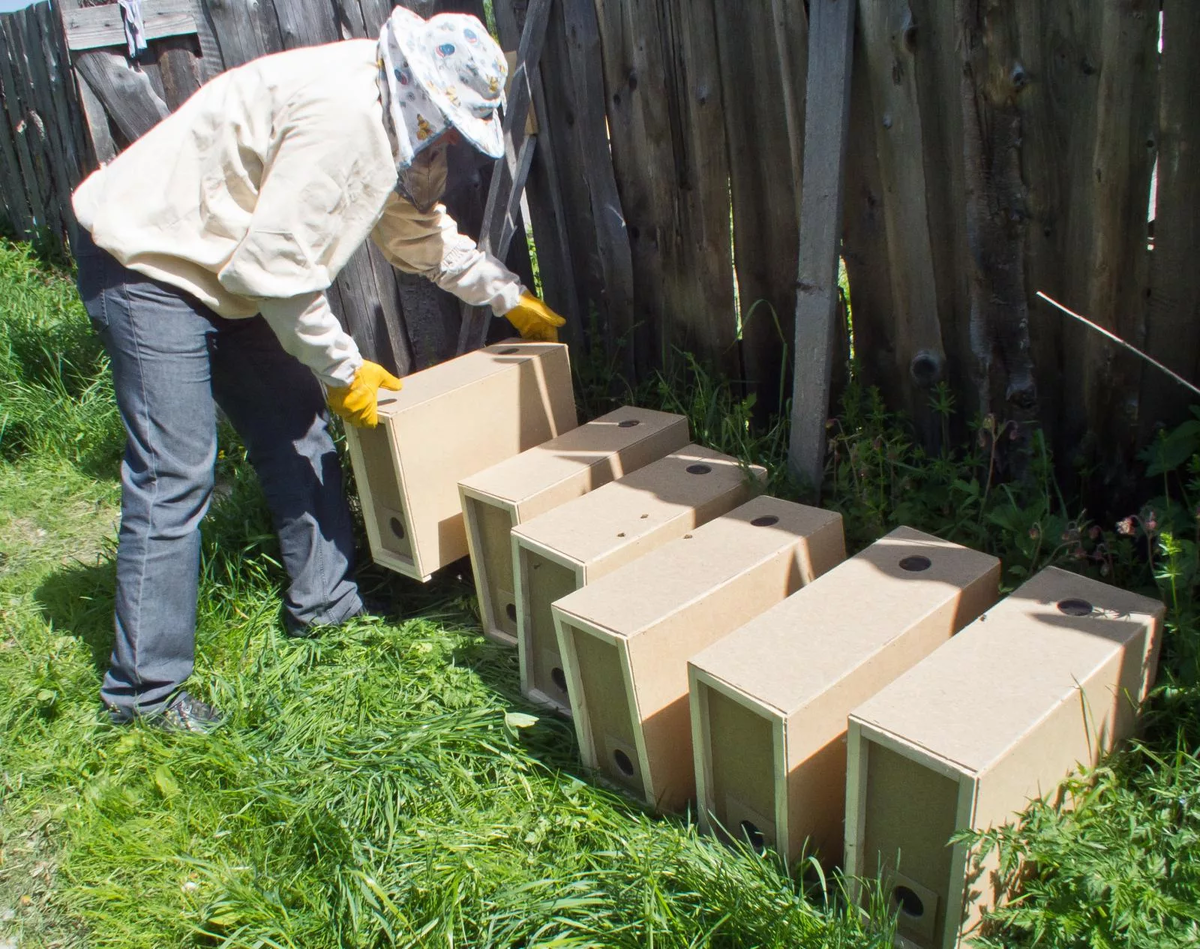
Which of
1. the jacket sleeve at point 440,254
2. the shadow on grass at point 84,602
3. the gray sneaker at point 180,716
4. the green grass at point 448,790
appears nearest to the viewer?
the green grass at point 448,790

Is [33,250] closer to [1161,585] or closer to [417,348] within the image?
[417,348]

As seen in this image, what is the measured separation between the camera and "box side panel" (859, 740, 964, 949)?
6.31 feet

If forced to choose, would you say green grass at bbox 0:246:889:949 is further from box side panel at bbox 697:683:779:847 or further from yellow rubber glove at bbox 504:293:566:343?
yellow rubber glove at bbox 504:293:566:343

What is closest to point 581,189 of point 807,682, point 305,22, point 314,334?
point 305,22

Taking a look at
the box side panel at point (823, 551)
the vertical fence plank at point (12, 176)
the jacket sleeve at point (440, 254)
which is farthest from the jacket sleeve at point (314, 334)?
the vertical fence plank at point (12, 176)

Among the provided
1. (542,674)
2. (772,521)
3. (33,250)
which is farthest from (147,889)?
(33,250)

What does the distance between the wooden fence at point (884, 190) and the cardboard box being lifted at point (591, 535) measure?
68cm

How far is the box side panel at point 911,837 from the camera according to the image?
1923 millimetres

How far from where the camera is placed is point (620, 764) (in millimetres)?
2615

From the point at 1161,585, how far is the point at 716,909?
132 centimetres

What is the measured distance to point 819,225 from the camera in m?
2.99

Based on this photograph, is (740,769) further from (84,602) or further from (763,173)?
(84,602)

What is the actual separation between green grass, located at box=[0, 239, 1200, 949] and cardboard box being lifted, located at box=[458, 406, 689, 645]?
0.57 ft

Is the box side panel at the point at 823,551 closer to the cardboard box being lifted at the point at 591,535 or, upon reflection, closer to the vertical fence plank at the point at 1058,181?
the cardboard box being lifted at the point at 591,535
